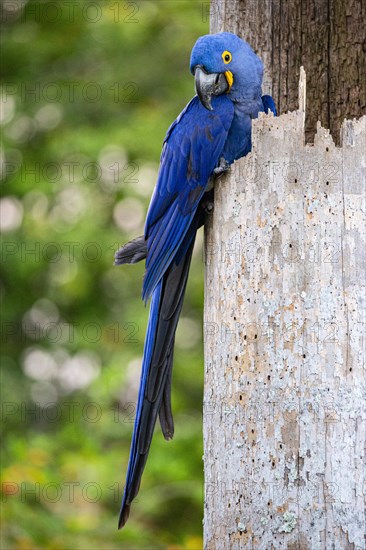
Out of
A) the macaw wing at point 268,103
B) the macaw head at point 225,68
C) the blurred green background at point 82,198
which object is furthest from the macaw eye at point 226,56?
the blurred green background at point 82,198

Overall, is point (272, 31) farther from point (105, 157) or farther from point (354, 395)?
point (105, 157)

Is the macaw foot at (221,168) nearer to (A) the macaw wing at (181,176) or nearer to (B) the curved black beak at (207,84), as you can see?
(A) the macaw wing at (181,176)

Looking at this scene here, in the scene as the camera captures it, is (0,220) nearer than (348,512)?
No

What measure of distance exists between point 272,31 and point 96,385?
308 cm

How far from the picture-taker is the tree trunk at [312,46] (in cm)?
273

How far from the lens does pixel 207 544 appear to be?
8.02 ft

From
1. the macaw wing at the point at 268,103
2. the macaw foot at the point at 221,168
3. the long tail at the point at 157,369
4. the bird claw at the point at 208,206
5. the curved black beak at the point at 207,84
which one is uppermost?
the curved black beak at the point at 207,84

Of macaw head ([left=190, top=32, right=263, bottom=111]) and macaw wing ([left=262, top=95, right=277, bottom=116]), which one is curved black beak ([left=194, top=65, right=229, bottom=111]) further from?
macaw wing ([left=262, top=95, right=277, bottom=116])

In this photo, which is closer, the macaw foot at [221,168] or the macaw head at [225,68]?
the macaw foot at [221,168]

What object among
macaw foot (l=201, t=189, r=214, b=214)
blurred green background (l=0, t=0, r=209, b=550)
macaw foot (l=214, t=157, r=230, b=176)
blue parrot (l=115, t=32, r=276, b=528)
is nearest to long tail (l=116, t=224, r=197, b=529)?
blue parrot (l=115, t=32, r=276, b=528)

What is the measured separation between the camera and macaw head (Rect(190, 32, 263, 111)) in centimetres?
293

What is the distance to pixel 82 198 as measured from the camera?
20.6 feet

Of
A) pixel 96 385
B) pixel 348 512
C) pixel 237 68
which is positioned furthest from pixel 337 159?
pixel 96 385

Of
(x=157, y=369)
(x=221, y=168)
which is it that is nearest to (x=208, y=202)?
(x=221, y=168)
